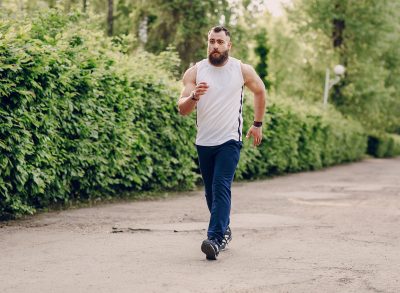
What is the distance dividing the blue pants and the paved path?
311mm

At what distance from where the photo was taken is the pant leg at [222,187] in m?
6.07

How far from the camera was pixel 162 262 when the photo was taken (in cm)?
582

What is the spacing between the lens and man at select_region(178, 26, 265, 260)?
6.12 m

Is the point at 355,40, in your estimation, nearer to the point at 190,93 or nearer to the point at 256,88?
the point at 256,88

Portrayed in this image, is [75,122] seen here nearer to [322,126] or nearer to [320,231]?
[320,231]

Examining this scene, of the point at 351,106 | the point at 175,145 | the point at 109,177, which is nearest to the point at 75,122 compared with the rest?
the point at 109,177

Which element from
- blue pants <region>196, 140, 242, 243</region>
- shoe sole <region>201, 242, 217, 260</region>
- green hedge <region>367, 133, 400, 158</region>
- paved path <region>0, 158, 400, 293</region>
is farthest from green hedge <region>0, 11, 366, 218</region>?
green hedge <region>367, 133, 400, 158</region>

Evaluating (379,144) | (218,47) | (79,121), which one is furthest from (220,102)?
(379,144)

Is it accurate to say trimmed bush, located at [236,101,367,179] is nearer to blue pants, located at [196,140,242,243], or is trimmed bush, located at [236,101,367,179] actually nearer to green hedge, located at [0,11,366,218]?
green hedge, located at [0,11,366,218]

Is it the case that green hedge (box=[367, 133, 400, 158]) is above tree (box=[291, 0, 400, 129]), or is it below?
below

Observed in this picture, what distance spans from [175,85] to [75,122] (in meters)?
3.94

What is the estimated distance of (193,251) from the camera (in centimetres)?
647

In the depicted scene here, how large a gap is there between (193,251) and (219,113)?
4.46 ft

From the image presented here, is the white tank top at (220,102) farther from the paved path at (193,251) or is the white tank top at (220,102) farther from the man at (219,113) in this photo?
the paved path at (193,251)
